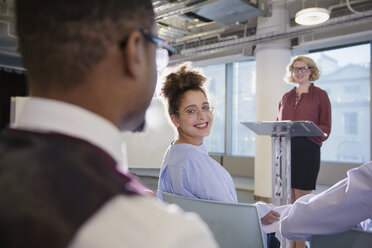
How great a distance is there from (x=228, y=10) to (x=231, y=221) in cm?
350

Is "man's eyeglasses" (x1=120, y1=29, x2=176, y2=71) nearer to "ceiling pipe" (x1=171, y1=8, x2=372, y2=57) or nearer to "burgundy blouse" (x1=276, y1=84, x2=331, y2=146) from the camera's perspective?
"burgundy blouse" (x1=276, y1=84, x2=331, y2=146)

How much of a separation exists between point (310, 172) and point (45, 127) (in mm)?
2897

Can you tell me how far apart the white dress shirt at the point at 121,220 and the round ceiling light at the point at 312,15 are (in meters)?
3.82

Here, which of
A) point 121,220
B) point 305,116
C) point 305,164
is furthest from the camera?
point 305,116

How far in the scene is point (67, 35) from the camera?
0.45 m

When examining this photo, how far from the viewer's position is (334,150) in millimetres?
5180

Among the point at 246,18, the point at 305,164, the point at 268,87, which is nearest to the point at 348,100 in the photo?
the point at 268,87

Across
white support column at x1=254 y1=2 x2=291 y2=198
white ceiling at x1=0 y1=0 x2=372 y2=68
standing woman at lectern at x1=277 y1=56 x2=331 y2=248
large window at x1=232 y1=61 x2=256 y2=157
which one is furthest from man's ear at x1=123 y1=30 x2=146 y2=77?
large window at x1=232 y1=61 x2=256 y2=157

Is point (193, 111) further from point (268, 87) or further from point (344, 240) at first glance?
point (268, 87)

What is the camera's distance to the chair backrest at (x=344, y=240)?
962mm

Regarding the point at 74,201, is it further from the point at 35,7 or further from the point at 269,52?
the point at 269,52

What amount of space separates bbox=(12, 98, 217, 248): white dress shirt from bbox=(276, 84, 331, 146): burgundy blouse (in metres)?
2.82

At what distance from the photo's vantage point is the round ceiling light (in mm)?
3646

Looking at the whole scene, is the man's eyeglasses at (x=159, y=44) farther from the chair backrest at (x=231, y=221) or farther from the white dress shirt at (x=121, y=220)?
the chair backrest at (x=231, y=221)
